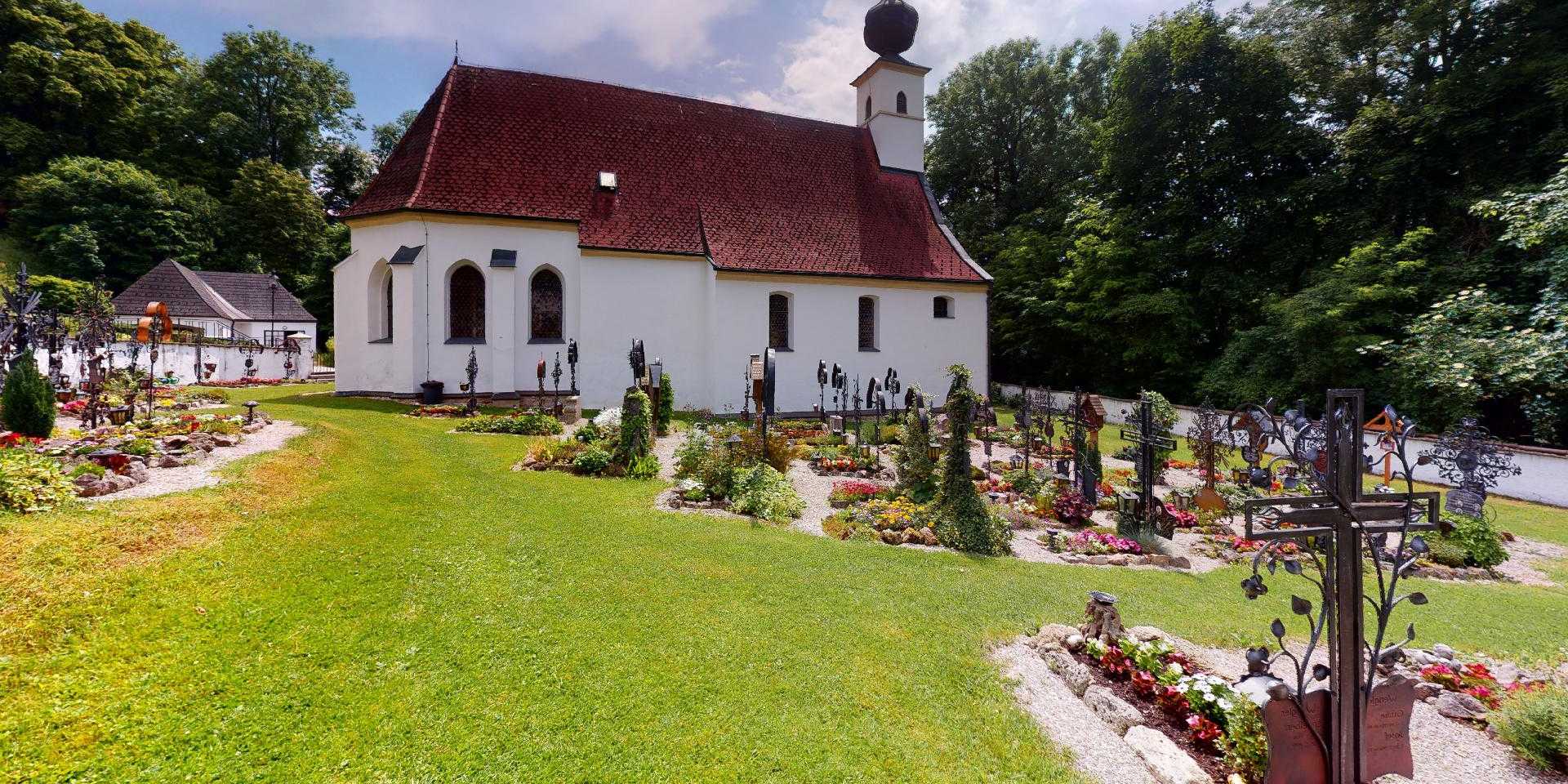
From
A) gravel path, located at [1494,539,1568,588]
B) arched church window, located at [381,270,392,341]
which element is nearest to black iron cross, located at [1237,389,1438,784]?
gravel path, located at [1494,539,1568,588]

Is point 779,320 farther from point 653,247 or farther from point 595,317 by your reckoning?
point 595,317

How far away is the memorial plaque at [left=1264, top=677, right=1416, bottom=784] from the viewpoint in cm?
290

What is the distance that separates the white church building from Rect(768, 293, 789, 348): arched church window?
0.06m

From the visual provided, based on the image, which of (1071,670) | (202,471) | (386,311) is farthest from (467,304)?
(1071,670)

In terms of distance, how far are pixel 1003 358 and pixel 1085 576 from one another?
26.1 metres

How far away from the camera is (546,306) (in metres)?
18.1

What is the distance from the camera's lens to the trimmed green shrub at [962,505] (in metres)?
7.73

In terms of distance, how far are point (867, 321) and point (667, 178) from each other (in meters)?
8.39

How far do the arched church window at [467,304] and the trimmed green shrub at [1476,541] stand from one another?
65.0 ft

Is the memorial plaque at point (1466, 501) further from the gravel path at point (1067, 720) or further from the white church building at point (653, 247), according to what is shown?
the white church building at point (653, 247)

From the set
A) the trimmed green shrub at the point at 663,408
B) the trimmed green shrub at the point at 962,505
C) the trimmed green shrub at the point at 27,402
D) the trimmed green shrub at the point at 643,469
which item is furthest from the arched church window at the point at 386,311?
Result: the trimmed green shrub at the point at 962,505

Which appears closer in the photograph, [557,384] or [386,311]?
[557,384]

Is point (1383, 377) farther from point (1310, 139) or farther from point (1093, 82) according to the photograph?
point (1093, 82)

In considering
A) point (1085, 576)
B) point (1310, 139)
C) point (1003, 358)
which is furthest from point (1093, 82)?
point (1085, 576)
